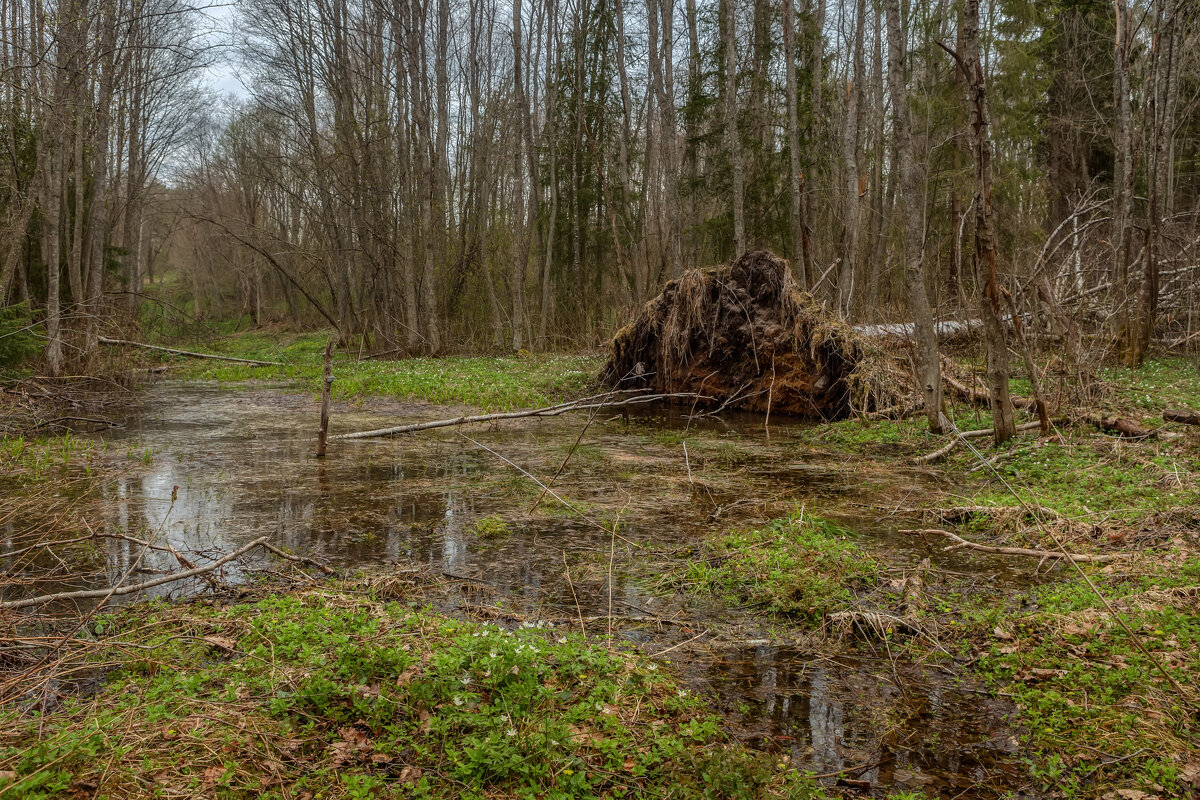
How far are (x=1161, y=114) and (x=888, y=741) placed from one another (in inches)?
528

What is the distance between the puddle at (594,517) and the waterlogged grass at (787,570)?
372 millimetres

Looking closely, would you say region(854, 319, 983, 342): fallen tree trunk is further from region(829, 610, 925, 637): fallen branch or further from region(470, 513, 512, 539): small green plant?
region(829, 610, 925, 637): fallen branch

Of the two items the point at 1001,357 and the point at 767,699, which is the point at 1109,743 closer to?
the point at 767,699

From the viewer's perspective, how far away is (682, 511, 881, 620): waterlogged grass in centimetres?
461

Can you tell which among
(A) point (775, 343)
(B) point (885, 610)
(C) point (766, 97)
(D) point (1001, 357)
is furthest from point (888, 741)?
(C) point (766, 97)

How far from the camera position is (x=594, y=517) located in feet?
21.9

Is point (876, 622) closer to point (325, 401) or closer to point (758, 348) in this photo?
point (325, 401)

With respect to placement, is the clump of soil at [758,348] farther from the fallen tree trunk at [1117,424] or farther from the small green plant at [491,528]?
the small green plant at [491,528]

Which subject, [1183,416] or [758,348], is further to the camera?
[758,348]

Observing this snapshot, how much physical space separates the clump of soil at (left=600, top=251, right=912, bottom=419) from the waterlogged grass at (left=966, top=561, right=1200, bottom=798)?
7068mm

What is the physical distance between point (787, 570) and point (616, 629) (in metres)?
1.35

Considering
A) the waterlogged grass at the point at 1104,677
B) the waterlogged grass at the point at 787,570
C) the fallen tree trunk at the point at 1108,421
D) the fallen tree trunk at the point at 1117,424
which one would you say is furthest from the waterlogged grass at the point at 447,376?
the waterlogged grass at the point at 1104,677

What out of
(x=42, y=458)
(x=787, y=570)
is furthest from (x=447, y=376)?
(x=787, y=570)

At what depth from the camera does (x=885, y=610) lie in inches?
177
